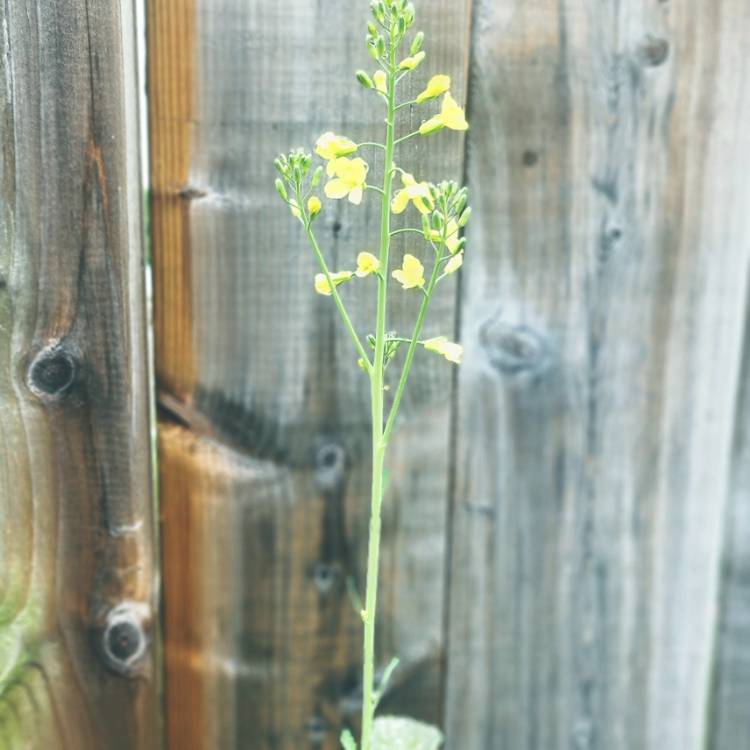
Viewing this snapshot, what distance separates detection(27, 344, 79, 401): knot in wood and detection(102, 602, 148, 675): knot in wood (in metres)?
0.29

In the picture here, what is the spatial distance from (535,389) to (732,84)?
49cm

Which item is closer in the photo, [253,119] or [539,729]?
[253,119]

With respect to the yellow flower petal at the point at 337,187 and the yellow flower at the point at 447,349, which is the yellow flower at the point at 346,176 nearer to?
the yellow flower petal at the point at 337,187

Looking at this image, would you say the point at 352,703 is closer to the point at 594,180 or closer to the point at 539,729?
the point at 539,729

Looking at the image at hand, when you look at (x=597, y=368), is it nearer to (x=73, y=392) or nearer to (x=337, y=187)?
(x=337, y=187)

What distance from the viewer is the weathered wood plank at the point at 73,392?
114 cm

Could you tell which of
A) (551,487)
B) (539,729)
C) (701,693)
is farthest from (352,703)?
(701,693)

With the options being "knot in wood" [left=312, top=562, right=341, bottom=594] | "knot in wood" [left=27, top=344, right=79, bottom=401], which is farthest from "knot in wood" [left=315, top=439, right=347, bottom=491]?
"knot in wood" [left=27, top=344, right=79, bottom=401]

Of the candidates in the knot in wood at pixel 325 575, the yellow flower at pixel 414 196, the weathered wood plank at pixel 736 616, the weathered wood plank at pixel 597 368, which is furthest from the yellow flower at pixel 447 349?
the weathered wood plank at pixel 736 616

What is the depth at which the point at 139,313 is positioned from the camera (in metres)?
1.23

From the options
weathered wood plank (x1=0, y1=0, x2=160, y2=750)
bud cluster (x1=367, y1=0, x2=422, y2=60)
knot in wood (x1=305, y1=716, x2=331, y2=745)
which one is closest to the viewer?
bud cluster (x1=367, y1=0, x2=422, y2=60)

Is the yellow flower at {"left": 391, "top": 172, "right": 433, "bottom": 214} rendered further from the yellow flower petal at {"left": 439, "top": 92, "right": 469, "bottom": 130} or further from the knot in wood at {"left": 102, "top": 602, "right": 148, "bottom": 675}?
the knot in wood at {"left": 102, "top": 602, "right": 148, "bottom": 675}

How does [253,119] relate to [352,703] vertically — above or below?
above

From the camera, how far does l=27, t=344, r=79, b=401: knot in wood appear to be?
3.89 feet
